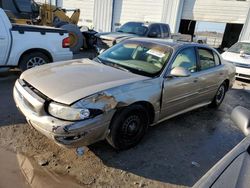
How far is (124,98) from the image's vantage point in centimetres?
300

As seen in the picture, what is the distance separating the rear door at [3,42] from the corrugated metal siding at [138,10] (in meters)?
12.6

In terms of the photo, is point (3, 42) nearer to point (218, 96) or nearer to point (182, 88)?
point (182, 88)

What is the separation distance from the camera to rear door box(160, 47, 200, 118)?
3.66 m

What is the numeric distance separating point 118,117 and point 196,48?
223 centimetres

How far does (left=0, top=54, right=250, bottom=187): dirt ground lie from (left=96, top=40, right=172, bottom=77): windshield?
3.62ft

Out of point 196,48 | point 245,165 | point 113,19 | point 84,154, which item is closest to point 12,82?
point 84,154

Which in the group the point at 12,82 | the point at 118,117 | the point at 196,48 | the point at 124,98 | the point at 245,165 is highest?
the point at 196,48

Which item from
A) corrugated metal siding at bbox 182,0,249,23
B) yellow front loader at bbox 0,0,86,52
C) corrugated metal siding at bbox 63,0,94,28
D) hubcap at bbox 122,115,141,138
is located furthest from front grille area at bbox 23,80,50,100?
corrugated metal siding at bbox 182,0,249,23

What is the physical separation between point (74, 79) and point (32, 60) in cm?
334

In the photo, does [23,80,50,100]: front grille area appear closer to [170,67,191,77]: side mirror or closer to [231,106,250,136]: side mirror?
[170,67,191,77]: side mirror

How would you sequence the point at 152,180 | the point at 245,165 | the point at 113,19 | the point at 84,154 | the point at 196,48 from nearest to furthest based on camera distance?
the point at 245,165 → the point at 152,180 → the point at 84,154 → the point at 196,48 → the point at 113,19

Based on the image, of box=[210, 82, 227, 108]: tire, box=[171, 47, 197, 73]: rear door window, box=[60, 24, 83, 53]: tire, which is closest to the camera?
box=[171, 47, 197, 73]: rear door window

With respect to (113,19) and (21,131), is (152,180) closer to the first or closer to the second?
(21,131)

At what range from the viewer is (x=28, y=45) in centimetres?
576
